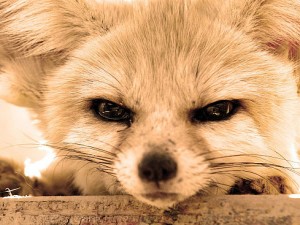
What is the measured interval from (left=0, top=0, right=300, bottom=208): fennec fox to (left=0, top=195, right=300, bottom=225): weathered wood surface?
5 centimetres

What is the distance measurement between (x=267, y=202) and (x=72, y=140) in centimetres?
73

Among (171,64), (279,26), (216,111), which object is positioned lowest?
(216,111)

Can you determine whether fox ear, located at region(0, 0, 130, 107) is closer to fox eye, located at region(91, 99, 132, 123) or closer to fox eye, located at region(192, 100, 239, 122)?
fox eye, located at region(91, 99, 132, 123)

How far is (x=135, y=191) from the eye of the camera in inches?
54.5

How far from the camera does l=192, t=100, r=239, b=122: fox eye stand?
1.58 m

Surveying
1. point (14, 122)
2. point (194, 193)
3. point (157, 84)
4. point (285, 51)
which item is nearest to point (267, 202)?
point (194, 193)

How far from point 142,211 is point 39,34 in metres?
0.86

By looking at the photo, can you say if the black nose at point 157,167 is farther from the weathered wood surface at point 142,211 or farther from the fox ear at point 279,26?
the fox ear at point 279,26

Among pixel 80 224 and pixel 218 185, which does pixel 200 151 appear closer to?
pixel 218 185

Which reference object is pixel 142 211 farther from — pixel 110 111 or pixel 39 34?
pixel 39 34

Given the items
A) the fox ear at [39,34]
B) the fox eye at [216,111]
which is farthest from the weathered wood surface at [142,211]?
the fox ear at [39,34]

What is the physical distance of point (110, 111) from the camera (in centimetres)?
166

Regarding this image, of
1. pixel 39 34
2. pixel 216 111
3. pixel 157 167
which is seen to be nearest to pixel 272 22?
pixel 216 111

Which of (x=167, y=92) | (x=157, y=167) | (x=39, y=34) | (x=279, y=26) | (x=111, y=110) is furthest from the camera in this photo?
(x=39, y=34)
